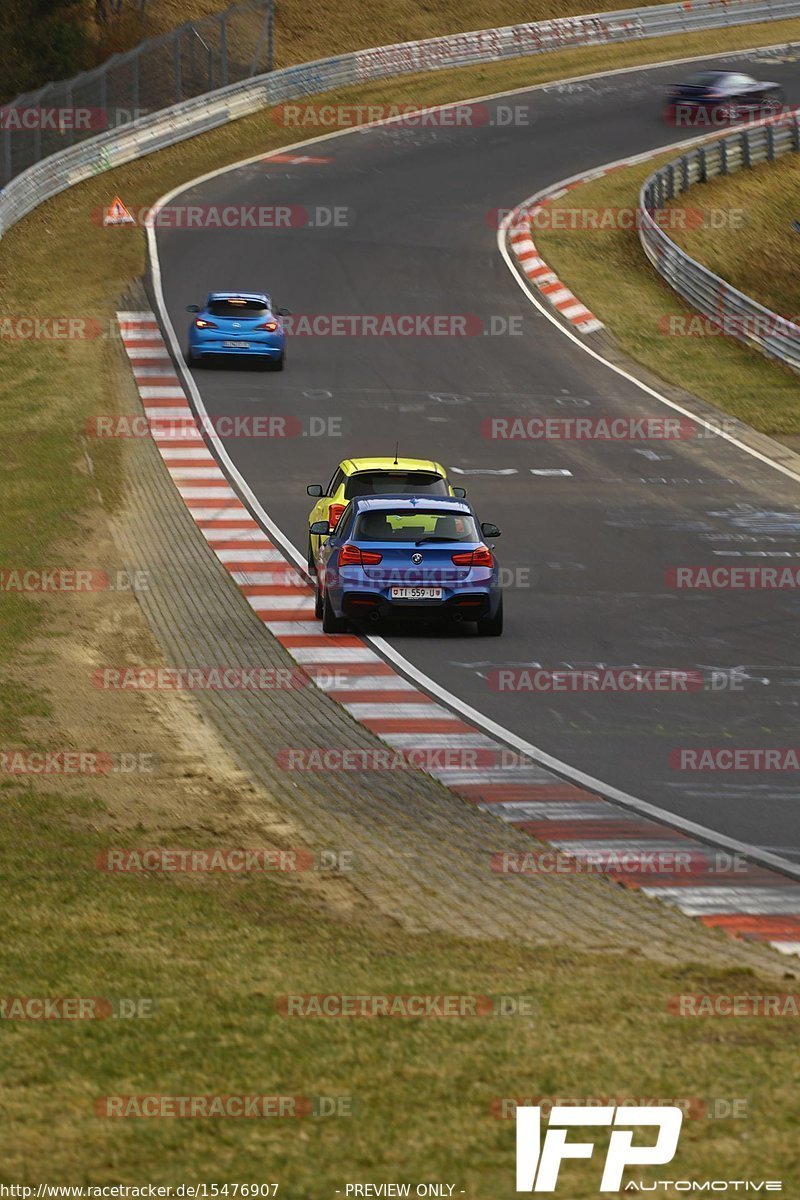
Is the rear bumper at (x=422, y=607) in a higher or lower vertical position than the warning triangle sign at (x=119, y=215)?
lower

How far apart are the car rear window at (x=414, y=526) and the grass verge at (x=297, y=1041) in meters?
7.40

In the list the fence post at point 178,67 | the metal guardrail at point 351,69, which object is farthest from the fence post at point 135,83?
the fence post at point 178,67

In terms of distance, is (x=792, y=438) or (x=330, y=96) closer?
(x=792, y=438)

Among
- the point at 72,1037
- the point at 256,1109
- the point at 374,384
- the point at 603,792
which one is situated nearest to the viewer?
the point at 256,1109

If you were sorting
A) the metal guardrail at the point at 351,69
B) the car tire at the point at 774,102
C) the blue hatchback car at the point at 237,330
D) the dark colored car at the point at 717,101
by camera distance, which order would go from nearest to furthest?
the blue hatchback car at the point at 237,330 → the metal guardrail at the point at 351,69 → the dark colored car at the point at 717,101 → the car tire at the point at 774,102

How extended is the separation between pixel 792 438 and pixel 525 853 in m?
21.6

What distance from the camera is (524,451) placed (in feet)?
98.5

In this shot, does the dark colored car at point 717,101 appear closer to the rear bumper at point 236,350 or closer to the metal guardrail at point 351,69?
the metal guardrail at point 351,69

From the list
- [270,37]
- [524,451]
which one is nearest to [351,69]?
[270,37]

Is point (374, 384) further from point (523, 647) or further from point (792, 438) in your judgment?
point (523, 647)

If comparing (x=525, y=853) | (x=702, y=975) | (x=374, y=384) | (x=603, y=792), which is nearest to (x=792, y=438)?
(x=374, y=384)

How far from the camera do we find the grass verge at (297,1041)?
6.55 m

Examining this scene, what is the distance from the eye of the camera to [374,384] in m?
34.3

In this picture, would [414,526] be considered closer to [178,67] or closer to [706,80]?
[178,67]
